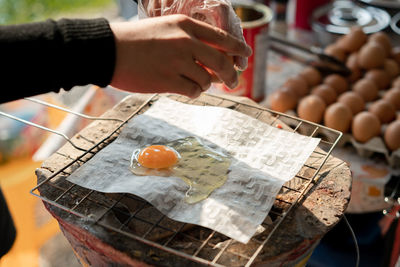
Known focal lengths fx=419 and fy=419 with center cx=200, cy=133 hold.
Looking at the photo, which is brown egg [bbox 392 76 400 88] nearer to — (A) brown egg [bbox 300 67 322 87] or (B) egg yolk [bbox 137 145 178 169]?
(A) brown egg [bbox 300 67 322 87]

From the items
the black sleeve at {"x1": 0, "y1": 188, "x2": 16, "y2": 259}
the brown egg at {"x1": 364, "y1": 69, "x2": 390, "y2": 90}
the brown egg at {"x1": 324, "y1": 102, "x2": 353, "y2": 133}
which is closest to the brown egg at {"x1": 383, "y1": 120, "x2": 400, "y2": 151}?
the brown egg at {"x1": 324, "y1": 102, "x2": 353, "y2": 133}

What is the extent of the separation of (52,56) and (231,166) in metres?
0.63

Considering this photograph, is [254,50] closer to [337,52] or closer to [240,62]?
[337,52]

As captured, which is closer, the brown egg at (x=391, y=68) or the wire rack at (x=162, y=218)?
the wire rack at (x=162, y=218)

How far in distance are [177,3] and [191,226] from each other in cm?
66

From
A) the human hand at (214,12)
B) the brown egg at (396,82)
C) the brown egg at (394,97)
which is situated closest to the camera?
the human hand at (214,12)

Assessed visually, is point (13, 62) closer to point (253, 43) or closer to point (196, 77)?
point (196, 77)

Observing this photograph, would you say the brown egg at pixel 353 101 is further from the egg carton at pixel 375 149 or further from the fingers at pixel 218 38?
the fingers at pixel 218 38

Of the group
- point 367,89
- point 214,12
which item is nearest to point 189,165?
point 214,12

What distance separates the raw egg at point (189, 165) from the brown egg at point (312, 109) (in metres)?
0.75

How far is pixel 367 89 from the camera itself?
2.09 m

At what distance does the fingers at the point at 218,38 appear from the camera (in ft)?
3.51

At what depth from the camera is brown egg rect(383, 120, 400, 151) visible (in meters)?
1.78

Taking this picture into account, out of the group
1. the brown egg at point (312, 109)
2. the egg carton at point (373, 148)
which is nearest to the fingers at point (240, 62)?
the egg carton at point (373, 148)
